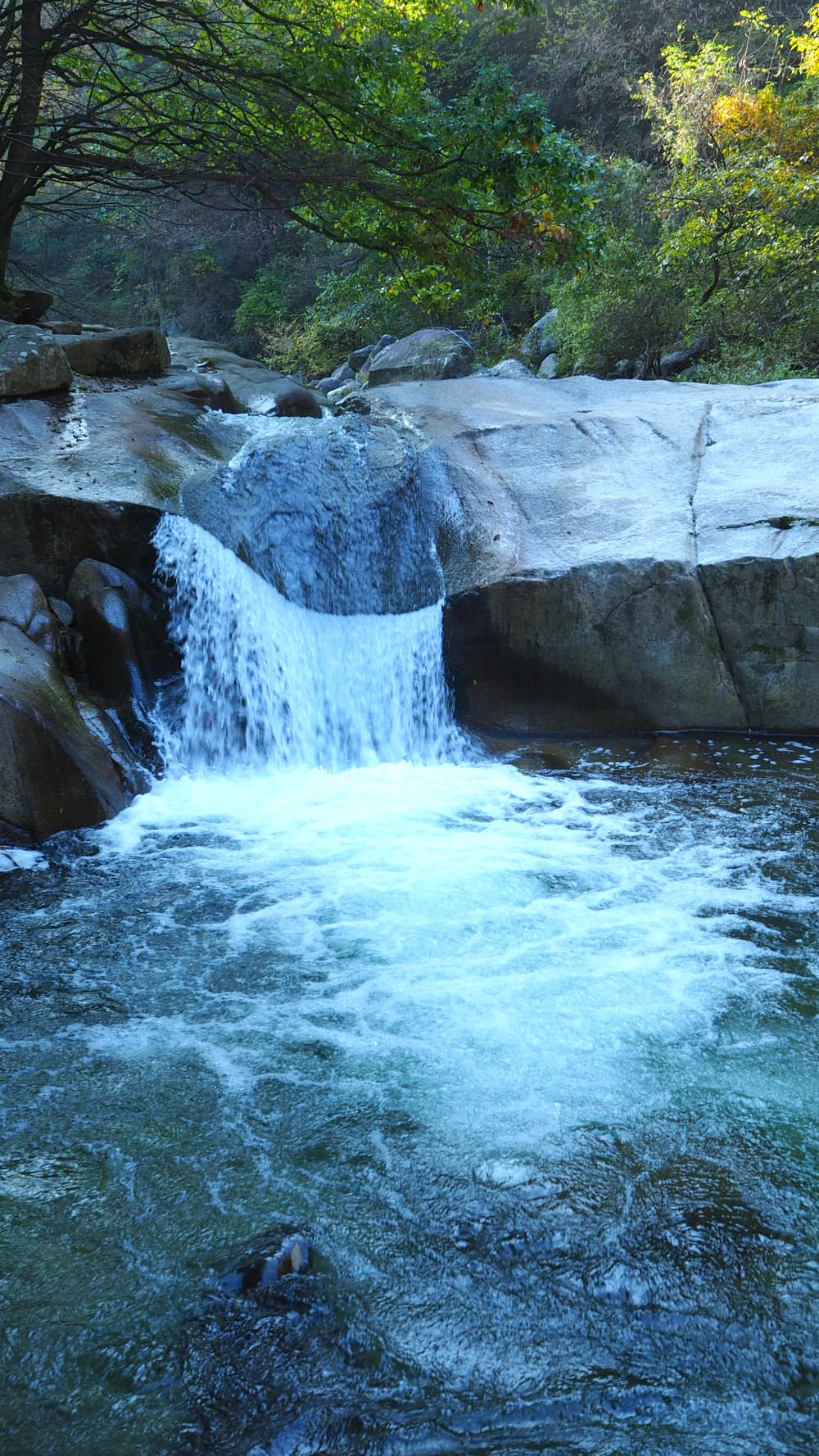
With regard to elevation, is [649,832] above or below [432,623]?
below

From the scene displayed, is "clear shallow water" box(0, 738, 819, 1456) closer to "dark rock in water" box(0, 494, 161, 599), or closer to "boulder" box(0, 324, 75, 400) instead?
"dark rock in water" box(0, 494, 161, 599)

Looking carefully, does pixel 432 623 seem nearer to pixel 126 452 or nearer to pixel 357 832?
pixel 357 832

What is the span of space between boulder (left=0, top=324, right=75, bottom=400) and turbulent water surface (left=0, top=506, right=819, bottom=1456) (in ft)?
12.6

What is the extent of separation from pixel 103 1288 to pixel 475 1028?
5.16 feet

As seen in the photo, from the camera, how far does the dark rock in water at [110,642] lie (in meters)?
6.59

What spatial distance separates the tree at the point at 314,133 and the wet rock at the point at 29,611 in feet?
10.8

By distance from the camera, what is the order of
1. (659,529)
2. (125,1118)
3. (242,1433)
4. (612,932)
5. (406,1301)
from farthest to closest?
(659,529) → (612,932) → (125,1118) → (406,1301) → (242,1433)

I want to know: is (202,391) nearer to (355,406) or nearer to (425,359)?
(355,406)

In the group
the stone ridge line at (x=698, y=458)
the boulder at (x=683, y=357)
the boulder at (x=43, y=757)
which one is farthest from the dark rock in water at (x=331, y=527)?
the boulder at (x=683, y=357)

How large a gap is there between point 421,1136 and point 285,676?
4.47 meters

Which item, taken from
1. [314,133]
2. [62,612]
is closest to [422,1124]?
[62,612]

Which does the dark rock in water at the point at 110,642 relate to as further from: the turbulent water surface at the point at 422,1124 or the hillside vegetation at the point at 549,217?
the hillside vegetation at the point at 549,217

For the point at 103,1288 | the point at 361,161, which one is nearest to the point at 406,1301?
the point at 103,1288

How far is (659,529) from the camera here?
716 cm
